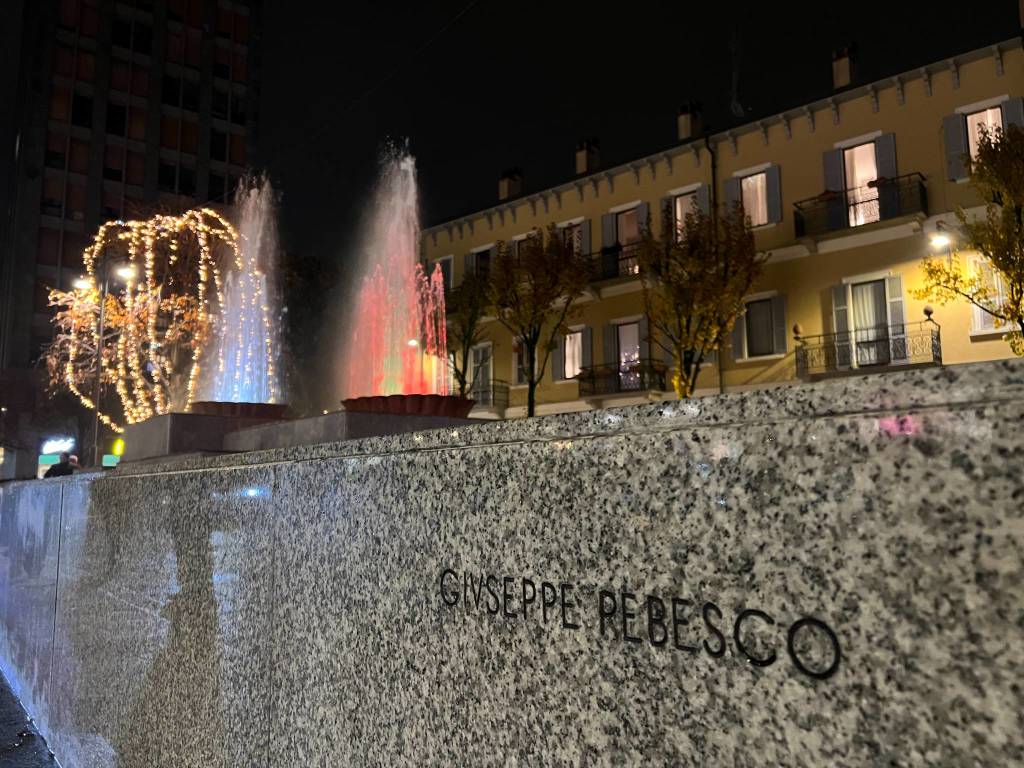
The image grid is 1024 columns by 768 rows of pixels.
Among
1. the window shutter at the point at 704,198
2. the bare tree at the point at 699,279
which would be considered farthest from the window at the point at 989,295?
the window shutter at the point at 704,198

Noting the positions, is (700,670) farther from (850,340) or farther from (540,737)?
Answer: (850,340)

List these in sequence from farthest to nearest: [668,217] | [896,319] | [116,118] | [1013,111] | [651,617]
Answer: [116,118]
[668,217]
[896,319]
[1013,111]
[651,617]

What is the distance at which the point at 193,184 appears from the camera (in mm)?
55312

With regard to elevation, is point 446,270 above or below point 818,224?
above

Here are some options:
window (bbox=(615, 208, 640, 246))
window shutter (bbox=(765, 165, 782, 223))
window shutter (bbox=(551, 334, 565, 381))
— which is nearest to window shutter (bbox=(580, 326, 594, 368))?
window shutter (bbox=(551, 334, 565, 381))

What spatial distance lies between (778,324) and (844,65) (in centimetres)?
810

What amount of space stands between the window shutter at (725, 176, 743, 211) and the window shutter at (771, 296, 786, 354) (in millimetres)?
3443

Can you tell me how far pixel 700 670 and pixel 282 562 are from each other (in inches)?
66.4

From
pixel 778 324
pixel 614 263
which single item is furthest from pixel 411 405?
pixel 614 263

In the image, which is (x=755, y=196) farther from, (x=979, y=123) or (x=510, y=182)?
(x=510, y=182)

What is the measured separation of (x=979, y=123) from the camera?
788 inches

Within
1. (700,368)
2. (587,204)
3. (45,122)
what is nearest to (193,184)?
(45,122)

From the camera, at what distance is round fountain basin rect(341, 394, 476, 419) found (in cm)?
496

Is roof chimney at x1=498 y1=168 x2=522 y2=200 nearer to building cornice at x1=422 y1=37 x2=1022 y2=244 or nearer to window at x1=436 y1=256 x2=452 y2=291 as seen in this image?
building cornice at x1=422 y1=37 x2=1022 y2=244
